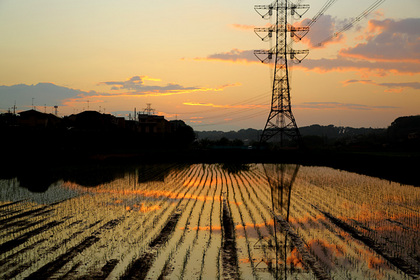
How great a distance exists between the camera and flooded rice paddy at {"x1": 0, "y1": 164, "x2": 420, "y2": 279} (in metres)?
9.25

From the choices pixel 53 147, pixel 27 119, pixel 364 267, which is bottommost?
pixel 364 267

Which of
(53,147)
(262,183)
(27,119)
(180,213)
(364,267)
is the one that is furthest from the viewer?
(27,119)

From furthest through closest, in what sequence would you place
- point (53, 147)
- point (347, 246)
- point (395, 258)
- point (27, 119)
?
point (27, 119) → point (53, 147) → point (347, 246) → point (395, 258)

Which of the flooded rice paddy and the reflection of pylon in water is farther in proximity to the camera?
the reflection of pylon in water

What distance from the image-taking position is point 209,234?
12727mm

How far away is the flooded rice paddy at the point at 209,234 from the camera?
925 cm

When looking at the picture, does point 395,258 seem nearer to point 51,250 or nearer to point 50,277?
point 50,277

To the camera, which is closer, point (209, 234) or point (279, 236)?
point (279, 236)

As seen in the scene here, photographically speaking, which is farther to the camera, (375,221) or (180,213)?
(180,213)

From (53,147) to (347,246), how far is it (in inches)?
1516

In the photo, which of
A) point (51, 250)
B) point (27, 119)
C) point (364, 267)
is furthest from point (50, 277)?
point (27, 119)

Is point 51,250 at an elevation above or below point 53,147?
below

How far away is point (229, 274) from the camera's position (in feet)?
29.2

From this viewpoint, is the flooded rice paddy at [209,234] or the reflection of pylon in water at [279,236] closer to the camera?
the flooded rice paddy at [209,234]
